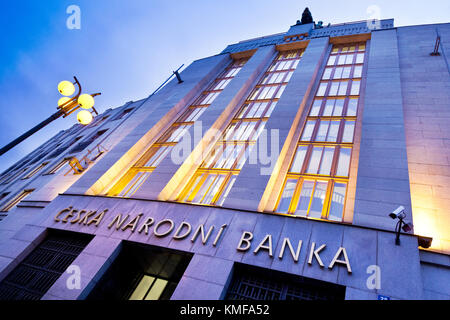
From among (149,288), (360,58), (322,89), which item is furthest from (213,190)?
(360,58)

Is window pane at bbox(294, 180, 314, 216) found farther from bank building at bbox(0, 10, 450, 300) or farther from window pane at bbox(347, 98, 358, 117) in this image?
window pane at bbox(347, 98, 358, 117)

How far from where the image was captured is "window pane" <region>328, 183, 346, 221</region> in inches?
376

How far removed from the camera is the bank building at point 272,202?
762 cm

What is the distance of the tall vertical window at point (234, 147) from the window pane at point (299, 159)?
3018mm

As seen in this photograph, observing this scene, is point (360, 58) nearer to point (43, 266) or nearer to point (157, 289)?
point (157, 289)

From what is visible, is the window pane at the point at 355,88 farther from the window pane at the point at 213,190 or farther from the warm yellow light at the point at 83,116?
the warm yellow light at the point at 83,116

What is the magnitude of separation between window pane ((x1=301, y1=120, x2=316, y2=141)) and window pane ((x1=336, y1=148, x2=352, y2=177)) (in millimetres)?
2279

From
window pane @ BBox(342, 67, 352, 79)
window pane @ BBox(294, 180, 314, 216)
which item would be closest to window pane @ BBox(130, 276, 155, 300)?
window pane @ BBox(294, 180, 314, 216)

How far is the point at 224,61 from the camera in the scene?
28.6 m

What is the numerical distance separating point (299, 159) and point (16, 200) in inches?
930

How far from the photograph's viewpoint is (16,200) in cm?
1919
